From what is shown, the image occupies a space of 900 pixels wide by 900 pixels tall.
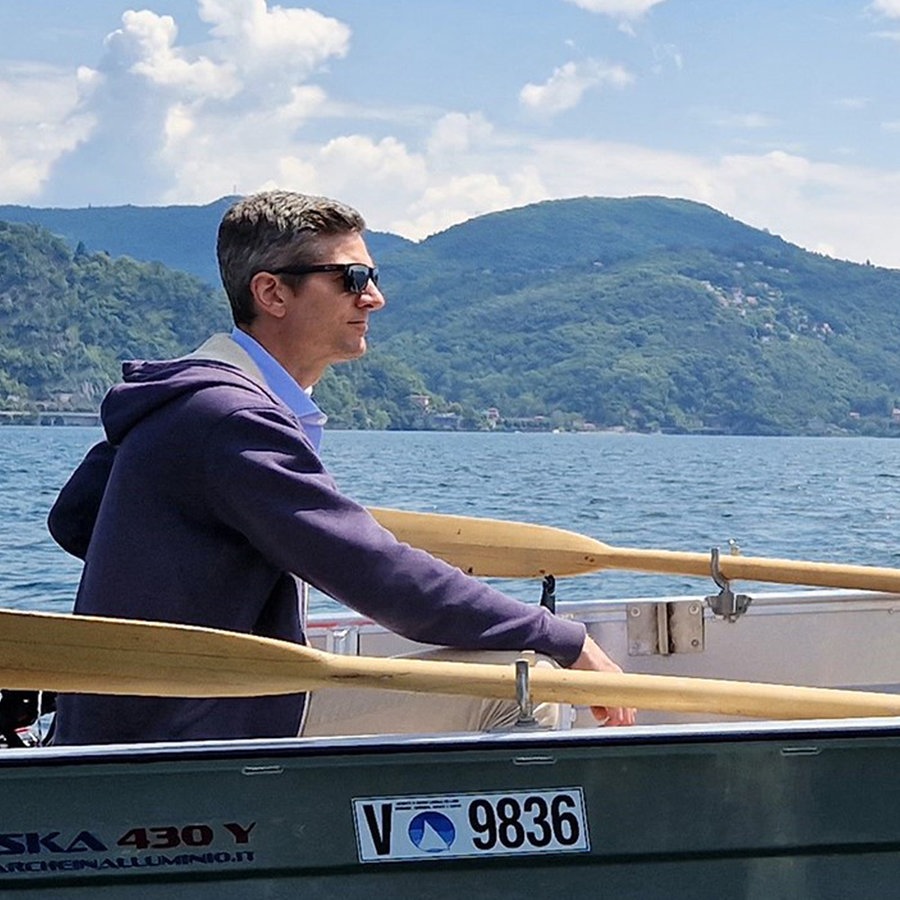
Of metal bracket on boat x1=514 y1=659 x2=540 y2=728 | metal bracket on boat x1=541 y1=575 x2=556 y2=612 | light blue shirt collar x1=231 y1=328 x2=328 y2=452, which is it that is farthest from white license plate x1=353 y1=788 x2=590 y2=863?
metal bracket on boat x1=541 y1=575 x2=556 y2=612

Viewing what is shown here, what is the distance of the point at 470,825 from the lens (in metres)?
3.03

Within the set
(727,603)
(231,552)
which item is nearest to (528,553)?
(727,603)

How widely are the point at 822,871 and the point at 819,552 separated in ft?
57.9

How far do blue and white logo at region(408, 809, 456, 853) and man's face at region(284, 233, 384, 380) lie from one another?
94cm

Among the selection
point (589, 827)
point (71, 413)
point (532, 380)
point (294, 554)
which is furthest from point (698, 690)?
point (532, 380)

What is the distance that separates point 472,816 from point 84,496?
107 cm

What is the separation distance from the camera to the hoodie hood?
10.2 ft

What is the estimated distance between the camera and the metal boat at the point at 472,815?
2.98 metres

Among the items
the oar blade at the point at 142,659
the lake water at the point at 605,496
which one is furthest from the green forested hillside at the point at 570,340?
the oar blade at the point at 142,659

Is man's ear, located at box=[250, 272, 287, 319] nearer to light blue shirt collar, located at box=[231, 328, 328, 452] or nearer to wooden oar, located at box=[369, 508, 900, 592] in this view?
light blue shirt collar, located at box=[231, 328, 328, 452]

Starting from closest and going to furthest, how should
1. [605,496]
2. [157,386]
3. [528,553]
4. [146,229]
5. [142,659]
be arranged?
[142,659], [157,386], [528,553], [605,496], [146,229]

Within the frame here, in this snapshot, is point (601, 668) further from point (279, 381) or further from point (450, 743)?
point (279, 381)

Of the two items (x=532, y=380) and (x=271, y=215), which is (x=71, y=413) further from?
(x=271, y=215)

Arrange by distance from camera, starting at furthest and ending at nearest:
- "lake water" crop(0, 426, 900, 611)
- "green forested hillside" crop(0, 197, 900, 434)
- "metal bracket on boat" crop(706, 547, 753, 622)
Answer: "green forested hillside" crop(0, 197, 900, 434) → "lake water" crop(0, 426, 900, 611) → "metal bracket on boat" crop(706, 547, 753, 622)
